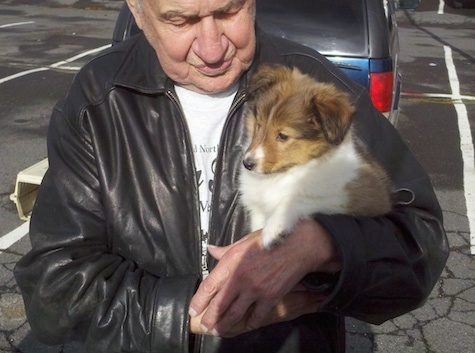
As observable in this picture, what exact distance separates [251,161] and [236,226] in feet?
0.82

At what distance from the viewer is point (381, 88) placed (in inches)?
233

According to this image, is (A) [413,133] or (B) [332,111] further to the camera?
(A) [413,133]

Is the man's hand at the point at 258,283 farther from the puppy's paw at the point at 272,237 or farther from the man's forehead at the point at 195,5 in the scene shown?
the man's forehead at the point at 195,5

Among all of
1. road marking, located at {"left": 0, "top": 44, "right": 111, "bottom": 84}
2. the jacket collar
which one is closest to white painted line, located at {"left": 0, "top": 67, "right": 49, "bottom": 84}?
road marking, located at {"left": 0, "top": 44, "right": 111, "bottom": 84}

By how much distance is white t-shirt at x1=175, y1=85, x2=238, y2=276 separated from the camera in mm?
2424

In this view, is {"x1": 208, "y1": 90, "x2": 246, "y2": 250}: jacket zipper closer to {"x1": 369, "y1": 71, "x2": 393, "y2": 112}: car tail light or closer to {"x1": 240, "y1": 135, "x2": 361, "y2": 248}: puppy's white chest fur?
{"x1": 240, "y1": 135, "x2": 361, "y2": 248}: puppy's white chest fur

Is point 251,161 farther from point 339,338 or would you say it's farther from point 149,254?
point 339,338

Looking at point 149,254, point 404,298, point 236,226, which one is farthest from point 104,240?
point 404,298

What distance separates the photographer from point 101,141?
→ 2.36 m

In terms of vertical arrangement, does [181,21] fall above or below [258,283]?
above

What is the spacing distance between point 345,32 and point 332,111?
12.5ft

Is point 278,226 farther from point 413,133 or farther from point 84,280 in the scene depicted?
point 413,133

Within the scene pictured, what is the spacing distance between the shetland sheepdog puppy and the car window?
11.3 feet

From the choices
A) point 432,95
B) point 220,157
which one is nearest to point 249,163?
point 220,157
